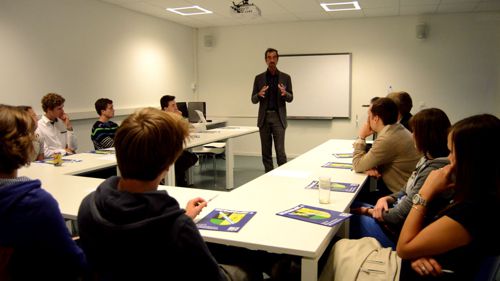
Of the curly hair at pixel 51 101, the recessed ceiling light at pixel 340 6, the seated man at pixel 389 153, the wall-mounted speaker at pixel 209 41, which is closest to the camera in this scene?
the seated man at pixel 389 153

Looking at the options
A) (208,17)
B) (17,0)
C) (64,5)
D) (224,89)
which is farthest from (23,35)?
(224,89)

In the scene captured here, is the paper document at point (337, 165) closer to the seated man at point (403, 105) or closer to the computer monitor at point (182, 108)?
the seated man at point (403, 105)

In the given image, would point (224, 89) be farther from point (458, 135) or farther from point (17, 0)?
point (458, 135)

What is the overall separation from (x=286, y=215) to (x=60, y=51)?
4384 mm

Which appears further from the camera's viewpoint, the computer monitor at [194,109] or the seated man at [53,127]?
the computer monitor at [194,109]

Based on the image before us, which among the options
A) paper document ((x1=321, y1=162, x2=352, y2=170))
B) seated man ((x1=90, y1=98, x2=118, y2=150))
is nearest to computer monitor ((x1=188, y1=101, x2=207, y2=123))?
seated man ((x1=90, y1=98, x2=118, y2=150))

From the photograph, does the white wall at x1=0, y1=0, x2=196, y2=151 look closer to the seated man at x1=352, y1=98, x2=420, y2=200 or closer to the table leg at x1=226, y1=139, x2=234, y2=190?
the table leg at x1=226, y1=139, x2=234, y2=190

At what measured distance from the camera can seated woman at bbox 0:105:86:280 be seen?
1.13 m

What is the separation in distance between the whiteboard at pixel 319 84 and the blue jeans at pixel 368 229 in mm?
5104

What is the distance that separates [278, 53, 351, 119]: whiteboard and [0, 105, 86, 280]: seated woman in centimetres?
635

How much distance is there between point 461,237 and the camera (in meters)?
1.29

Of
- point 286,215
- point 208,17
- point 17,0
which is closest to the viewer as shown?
point 286,215

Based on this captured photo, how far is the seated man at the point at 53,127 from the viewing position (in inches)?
153

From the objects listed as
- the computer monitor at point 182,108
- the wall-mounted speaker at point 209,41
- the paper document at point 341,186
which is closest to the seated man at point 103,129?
the computer monitor at point 182,108
